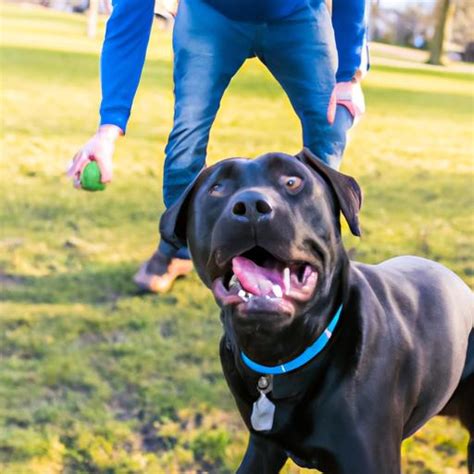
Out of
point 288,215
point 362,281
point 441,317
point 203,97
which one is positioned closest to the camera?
point 288,215

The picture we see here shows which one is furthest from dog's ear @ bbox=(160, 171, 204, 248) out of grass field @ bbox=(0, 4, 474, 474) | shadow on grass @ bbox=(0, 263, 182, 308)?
shadow on grass @ bbox=(0, 263, 182, 308)

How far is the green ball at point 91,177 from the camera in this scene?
2846 mm

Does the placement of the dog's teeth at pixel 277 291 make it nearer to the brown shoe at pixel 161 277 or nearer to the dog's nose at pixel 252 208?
the dog's nose at pixel 252 208

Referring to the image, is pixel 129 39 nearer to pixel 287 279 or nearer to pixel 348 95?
pixel 348 95

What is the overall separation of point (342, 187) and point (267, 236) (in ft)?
1.14

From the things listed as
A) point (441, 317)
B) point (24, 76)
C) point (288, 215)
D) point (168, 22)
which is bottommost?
point (24, 76)

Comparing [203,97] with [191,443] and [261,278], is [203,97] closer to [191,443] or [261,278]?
[261,278]

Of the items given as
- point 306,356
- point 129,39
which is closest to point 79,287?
point 129,39

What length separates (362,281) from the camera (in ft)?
7.86

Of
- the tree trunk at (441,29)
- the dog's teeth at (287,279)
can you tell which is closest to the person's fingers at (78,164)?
the dog's teeth at (287,279)

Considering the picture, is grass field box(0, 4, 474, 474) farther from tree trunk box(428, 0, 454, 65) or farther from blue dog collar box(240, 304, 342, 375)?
tree trunk box(428, 0, 454, 65)

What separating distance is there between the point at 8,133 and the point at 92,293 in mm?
4883

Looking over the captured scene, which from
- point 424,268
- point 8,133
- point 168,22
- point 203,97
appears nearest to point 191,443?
point 424,268

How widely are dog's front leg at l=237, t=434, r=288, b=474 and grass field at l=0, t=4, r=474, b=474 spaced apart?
29 cm
